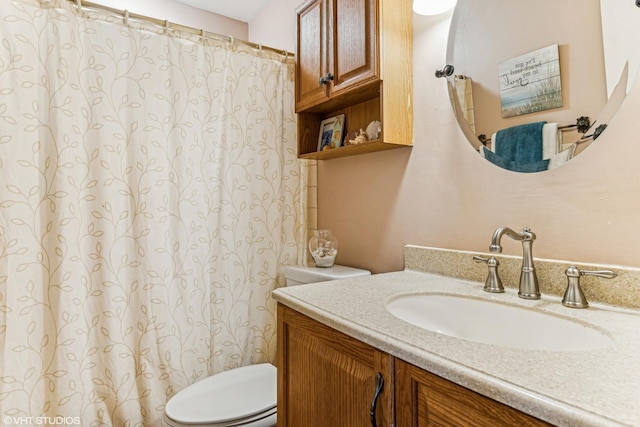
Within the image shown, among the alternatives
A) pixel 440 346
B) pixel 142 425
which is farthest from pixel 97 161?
pixel 440 346

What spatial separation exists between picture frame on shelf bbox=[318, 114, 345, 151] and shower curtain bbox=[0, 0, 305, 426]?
18 cm

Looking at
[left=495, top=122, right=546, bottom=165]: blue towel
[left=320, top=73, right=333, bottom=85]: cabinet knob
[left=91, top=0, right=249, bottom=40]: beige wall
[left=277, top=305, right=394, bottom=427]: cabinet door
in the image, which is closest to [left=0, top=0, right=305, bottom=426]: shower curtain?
[left=320, top=73, right=333, bottom=85]: cabinet knob

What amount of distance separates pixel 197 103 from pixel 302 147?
1.80ft

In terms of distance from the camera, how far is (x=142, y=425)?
1.55 m

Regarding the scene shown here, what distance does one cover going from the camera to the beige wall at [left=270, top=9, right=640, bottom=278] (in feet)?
2.85

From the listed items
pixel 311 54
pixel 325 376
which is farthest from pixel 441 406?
pixel 311 54

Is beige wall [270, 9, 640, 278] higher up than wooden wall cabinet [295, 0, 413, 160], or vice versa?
wooden wall cabinet [295, 0, 413, 160]

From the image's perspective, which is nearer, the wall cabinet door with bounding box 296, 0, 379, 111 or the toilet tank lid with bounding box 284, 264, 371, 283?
the wall cabinet door with bounding box 296, 0, 379, 111

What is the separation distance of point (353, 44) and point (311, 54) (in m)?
0.32

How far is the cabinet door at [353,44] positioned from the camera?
1.31 meters

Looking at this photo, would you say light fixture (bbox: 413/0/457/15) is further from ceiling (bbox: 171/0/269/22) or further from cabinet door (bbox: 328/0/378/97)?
ceiling (bbox: 171/0/269/22)

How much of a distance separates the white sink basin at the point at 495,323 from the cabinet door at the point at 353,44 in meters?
0.83

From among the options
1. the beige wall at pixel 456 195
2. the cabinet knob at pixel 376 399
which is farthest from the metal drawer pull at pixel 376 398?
the beige wall at pixel 456 195

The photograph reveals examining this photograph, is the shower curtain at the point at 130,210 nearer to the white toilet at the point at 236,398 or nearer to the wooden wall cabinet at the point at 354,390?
the white toilet at the point at 236,398
